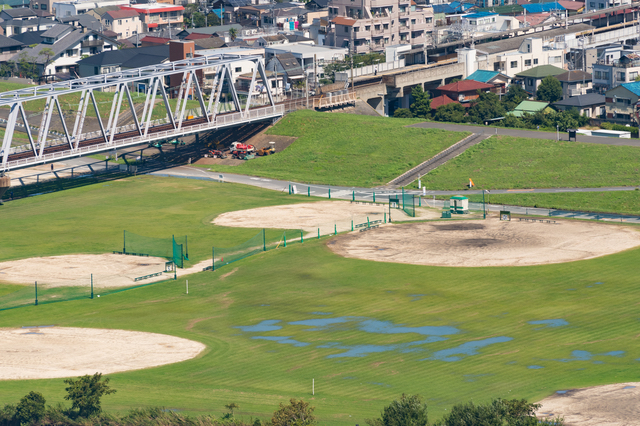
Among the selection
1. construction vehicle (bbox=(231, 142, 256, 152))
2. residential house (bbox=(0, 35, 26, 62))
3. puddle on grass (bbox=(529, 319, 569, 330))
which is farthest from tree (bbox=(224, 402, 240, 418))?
residential house (bbox=(0, 35, 26, 62))

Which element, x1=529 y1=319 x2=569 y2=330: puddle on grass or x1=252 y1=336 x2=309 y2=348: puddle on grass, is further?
x1=529 y1=319 x2=569 y2=330: puddle on grass

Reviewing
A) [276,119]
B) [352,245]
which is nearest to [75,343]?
[352,245]

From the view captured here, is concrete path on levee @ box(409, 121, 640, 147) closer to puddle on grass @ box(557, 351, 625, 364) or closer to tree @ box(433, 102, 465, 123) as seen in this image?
tree @ box(433, 102, 465, 123)

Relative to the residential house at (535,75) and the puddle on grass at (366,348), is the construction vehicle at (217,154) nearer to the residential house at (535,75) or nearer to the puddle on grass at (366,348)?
the residential house at (535,75)

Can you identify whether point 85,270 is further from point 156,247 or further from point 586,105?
point 586,105

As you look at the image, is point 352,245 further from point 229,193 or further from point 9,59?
point 9,59
